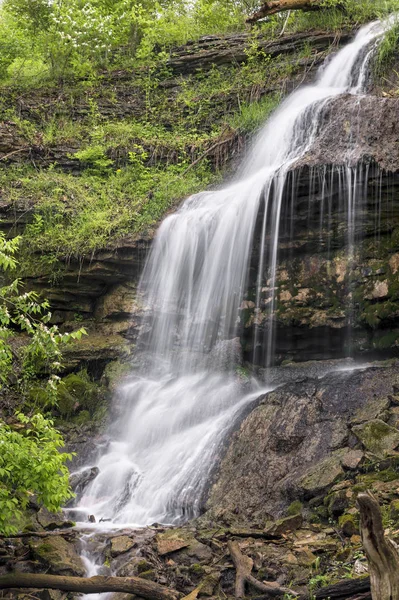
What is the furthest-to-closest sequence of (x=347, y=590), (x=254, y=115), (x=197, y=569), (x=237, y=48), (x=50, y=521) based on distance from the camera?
(x=237, y=48) → (x=254, y=115) → (x=50, y=521) → (x=197, y=569) → (x=347, y=590)

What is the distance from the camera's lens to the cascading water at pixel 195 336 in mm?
8672

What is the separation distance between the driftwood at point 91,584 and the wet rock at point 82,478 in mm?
3161

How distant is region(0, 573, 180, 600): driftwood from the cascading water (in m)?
2.25

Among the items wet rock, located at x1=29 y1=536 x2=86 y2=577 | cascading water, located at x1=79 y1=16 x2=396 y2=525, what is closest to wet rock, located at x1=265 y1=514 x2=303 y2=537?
cascading water, located at x1=79 y1=16 x2=396 y2=525

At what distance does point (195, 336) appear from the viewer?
38.0ft

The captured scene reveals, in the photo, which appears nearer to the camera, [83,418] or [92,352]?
[83,418]

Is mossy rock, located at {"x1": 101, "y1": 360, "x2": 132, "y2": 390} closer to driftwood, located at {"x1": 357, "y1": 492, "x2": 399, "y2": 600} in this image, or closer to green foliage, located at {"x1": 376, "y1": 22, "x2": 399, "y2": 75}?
driftwood, located at {"x1": 357, "y1": 492, "x2": 399, "y2": 600}

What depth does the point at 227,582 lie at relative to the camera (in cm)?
575

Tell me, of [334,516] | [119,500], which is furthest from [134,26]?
[334,516]

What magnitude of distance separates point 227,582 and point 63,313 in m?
8.29

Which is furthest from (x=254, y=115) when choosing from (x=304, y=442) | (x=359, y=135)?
(x=304, y=442)

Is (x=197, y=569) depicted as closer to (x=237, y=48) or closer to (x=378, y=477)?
(x=378, y=477)

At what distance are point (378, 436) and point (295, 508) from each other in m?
1.35

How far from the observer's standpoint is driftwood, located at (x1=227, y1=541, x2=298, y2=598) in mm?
5258
